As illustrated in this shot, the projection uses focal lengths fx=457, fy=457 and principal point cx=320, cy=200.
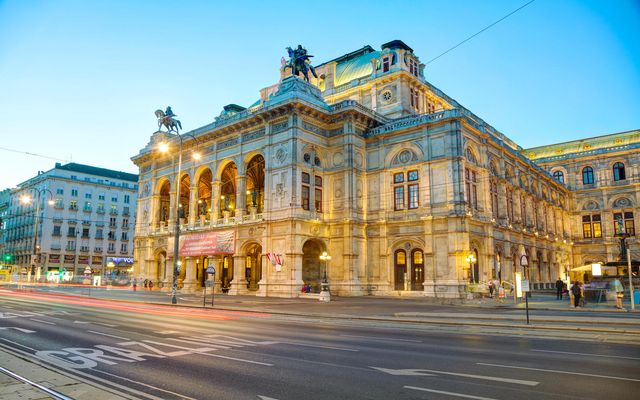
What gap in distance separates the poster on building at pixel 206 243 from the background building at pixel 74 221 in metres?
43.1

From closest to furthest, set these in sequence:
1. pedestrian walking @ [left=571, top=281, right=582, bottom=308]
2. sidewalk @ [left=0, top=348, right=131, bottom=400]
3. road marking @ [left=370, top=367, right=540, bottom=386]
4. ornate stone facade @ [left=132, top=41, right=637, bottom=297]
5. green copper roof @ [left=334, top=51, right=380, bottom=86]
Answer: sidewalk @ [left=0, top=348, right=131, bottom=400]
road marking @ [left=370, top=367, right=540, bottom=386]
pedestrian walking @ [left=571, top=281, right=582, bottom=308]
ornate stone facade @ [left=132, top=41, right=637, bottom=297]
green copper roof @ [left=334, top=51, right=380, bottom=86]

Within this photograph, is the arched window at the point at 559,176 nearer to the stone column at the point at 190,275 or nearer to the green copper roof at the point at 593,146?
the green copper roof at the point at 593,146

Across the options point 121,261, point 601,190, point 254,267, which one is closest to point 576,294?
point 254,267

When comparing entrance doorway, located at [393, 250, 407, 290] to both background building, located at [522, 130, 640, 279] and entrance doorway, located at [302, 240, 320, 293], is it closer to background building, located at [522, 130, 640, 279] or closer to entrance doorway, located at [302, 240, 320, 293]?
entrance doorway, located at [302, 240, 320, 293]

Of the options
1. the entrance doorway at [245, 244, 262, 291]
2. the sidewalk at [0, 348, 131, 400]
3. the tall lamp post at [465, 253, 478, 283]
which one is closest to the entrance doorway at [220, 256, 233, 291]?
the entrance doorway at [245, 244, 262, 291]

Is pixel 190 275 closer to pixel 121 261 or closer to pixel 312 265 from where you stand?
pixel 312 265

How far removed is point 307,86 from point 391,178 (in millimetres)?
12391

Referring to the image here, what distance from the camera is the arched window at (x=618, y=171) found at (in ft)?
228

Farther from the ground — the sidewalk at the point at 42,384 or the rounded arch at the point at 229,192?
the rounded arch at the point at 229,192

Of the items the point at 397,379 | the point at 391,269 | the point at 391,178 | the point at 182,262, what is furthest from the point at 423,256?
the point at 397,379

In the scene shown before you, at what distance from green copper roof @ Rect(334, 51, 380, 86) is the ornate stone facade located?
1.94 m

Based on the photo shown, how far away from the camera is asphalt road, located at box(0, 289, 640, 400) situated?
7.63 metres

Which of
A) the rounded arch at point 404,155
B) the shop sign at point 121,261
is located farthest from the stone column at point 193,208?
the shop sign at point 121,261

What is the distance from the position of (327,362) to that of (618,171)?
7564 centimetres
